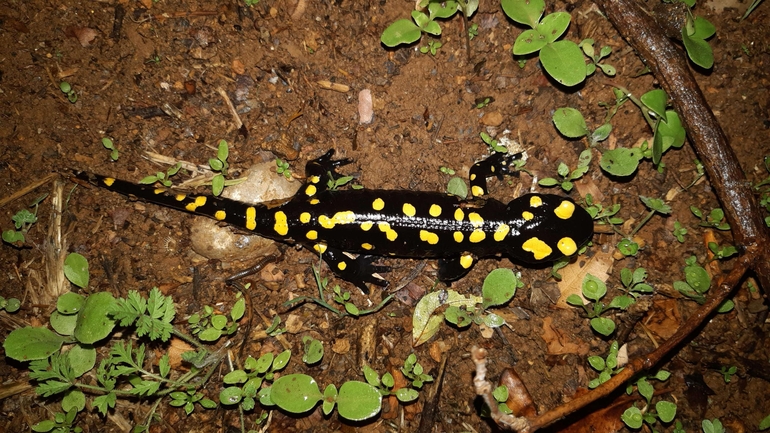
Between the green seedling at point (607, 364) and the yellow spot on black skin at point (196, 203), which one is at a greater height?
the yellow spot on black skin at point (196, 203)

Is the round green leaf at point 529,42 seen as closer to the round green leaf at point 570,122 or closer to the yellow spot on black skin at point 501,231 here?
the round green leaf at point 570,122

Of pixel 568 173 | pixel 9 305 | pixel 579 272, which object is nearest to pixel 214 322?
pixel 9 305

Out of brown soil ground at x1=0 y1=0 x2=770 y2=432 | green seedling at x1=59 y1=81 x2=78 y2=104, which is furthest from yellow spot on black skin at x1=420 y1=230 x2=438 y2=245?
green seedling at x1=59 y1=81 x2=78 y2=104

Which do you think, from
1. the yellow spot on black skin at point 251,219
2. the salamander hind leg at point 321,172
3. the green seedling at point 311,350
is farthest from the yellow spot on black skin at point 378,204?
the green seedling at point 311,350

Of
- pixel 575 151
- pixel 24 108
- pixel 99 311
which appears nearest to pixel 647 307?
pixel 575 151

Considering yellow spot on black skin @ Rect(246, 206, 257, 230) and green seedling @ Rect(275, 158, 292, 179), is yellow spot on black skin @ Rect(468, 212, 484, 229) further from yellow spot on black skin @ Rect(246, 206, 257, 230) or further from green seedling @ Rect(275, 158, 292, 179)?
yellow spot on black skin @ Rect(246, 206, 257, 230)

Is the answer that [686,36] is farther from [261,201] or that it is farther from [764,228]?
[261,201]

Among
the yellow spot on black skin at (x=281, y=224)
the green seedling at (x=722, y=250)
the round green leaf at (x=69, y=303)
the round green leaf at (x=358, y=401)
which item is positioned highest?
the green seedling at (x=722, y=250)

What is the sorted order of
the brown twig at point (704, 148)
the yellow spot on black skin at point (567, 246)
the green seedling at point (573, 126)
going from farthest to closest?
the green seedling at point (573, 126)
the yellow spot on black skin at point (567, 246)
the brown twig at point (704, 148)
